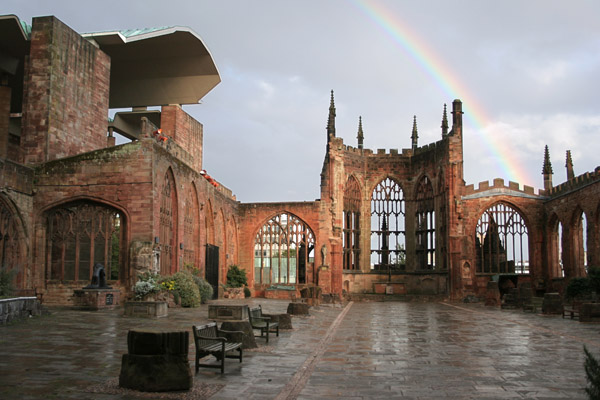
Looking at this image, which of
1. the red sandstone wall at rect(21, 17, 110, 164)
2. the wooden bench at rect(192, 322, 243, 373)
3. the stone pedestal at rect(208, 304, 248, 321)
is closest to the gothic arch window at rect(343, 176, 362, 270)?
the red sandstone wall at rect(21, 17, 110, 164)

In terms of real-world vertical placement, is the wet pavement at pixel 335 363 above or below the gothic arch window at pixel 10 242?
below

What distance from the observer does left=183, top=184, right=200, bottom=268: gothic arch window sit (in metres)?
25.6

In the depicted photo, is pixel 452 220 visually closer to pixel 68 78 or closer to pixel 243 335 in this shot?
pixel 68 78

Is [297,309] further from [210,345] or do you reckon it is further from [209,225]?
[209,225]

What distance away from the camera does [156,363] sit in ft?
22.8

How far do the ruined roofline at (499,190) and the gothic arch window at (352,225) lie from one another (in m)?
7.57

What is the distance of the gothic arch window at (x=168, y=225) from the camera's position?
22328 millimetres

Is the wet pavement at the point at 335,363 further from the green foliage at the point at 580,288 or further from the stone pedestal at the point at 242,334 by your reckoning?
the green foliage at the point at 580,288

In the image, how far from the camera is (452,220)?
35719mm

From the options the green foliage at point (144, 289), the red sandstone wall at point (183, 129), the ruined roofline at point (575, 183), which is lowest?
the green foliage at point (144, 289)

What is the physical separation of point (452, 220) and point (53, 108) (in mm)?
23021

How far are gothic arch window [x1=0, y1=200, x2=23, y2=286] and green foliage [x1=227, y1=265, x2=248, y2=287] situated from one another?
14.6 meters

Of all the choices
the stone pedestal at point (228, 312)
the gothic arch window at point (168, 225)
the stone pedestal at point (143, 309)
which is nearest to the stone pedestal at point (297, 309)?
the stone pedestal at point (228, 312)

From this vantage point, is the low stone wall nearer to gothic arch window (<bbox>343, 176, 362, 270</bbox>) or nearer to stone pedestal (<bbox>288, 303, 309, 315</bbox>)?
stone pedestal (<bbox>288, 303, 309, 315</bbox>)
